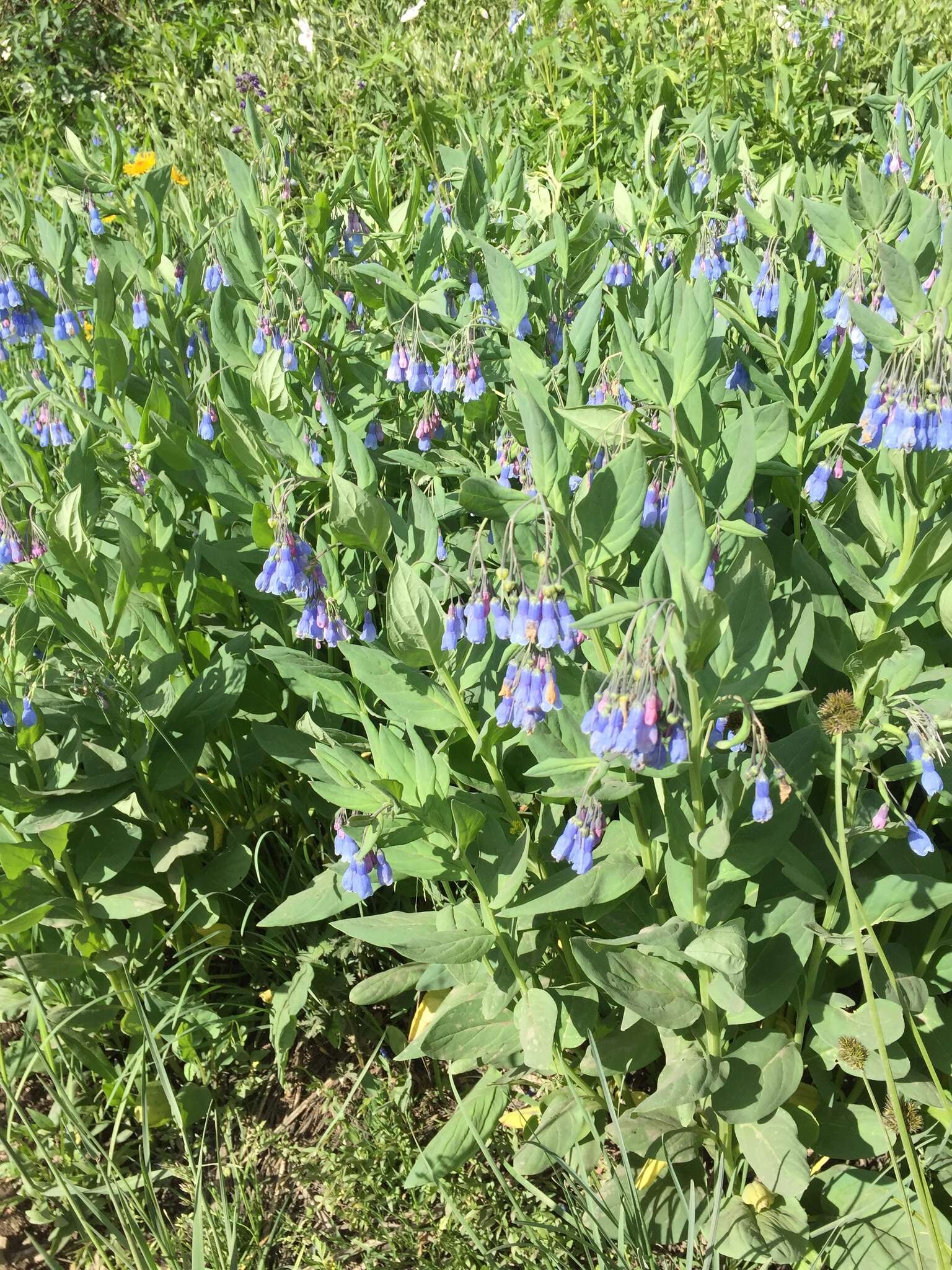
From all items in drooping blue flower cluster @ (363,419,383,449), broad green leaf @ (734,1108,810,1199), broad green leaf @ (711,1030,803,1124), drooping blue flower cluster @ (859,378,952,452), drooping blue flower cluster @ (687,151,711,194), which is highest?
drooping blue flower cluster @ (687,151,711,194)

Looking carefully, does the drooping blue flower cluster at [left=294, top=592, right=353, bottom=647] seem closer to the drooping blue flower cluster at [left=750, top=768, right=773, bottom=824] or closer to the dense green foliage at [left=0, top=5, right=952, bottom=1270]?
the dense green foliage at [left=0, top=5, right=952, bottom=1270]

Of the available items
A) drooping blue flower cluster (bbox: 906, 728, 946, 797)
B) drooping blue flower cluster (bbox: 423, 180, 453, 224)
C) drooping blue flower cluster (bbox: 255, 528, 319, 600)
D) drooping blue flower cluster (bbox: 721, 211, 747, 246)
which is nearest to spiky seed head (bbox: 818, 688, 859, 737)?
drooping blue flower cluster (bbox: 906, 728, 946, 797)

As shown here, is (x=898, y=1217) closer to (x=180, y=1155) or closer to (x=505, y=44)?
(x=180, y=1155)

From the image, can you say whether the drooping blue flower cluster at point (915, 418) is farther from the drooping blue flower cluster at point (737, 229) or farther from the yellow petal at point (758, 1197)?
the drooping blue flower cluster at point (737, 229)

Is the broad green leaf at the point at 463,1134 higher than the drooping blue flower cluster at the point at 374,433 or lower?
lower

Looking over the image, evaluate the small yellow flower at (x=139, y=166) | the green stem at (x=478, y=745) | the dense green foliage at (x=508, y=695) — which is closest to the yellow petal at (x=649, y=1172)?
the dense green foliage at (x=508, y=695)

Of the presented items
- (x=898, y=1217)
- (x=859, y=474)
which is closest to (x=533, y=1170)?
(x=898, y=1217)

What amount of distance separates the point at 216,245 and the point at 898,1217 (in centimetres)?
Result: 305

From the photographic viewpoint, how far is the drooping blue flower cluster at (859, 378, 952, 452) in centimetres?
182

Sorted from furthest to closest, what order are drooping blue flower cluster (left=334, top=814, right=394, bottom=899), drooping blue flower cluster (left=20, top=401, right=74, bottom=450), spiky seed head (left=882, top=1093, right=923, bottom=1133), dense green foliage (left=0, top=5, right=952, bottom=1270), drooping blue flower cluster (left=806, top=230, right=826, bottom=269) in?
drooping blue flower cluster (left=20, top=401, right=74, bottom=450) < drooping blue flower cluster (left=806, top=230, right=826, bottom=269) < spiky seed head (left=882, top=1093, right=923, bottom=1133) < drooping blue flower cluster (left=334, top=814, right=394, bottom=899) < dense green foliage (left=0, top=5, right=952, bottom=1270)

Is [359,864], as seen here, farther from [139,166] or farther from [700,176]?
[139,166]

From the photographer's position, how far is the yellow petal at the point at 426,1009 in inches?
109

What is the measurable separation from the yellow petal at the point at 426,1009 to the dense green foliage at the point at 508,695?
13 mm

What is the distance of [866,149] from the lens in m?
5.78
